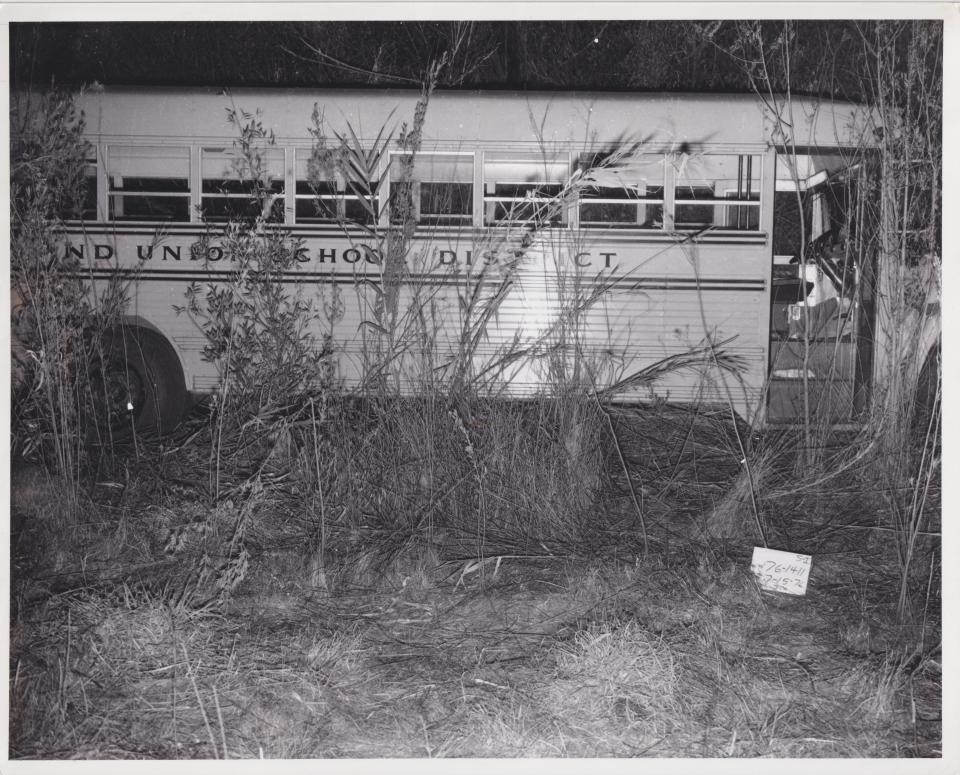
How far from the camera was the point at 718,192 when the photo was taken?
5.56 metres

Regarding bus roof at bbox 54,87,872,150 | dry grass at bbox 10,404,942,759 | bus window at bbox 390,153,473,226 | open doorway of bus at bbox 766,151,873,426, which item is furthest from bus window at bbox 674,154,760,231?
dry grass at bbox 10,404,942,759

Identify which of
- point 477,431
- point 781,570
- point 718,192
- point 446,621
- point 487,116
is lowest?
point 446,621

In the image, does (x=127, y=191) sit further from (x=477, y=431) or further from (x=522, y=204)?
(x=477, y=431)

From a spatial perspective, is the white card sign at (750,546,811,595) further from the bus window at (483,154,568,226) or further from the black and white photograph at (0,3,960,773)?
the bus window at (483,154,568,226)

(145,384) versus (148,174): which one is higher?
(148,174)

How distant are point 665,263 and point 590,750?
3.52m

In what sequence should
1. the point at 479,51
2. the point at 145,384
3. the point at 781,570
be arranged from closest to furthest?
the point at 781,570 → the point at 145,384 → the point at 479,51

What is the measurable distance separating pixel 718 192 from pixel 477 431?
250 cm

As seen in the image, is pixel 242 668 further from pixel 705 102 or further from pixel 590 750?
pixel 705 102

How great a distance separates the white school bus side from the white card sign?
1.83 metres

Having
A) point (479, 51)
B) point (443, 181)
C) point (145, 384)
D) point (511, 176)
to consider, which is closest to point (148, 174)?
point (145, 384)

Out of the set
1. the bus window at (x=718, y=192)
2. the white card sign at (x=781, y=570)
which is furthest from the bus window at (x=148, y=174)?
the white card sign at (x=781, y=570)

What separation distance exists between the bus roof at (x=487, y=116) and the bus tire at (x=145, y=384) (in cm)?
127

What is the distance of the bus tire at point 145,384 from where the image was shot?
220 inches
